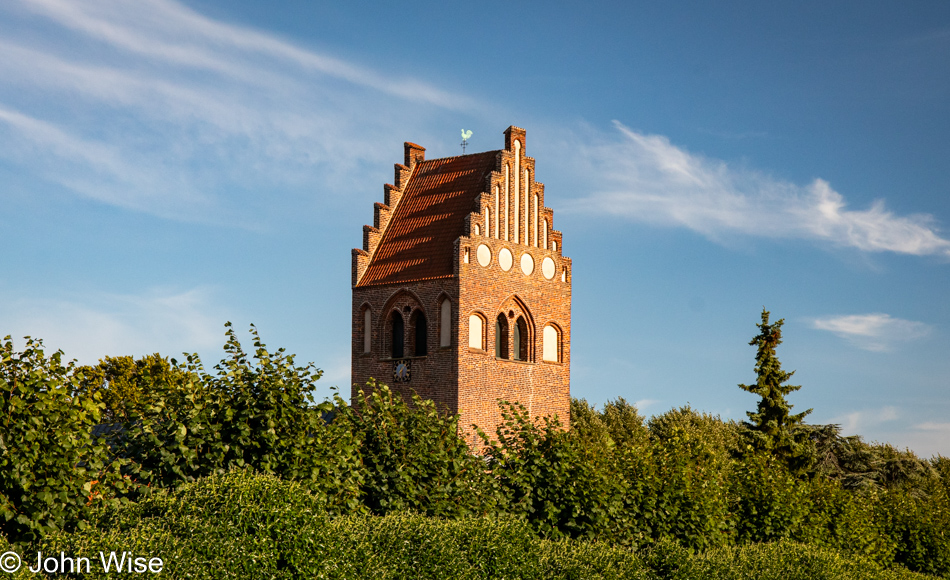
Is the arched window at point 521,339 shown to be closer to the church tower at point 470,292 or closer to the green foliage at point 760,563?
the church tower at point 470,292

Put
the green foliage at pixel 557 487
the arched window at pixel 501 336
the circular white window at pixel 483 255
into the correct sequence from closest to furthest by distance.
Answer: the green foliage at pixel 557 487 → the circular white window at pixel 483 255 → the arched window at pixel 501 336

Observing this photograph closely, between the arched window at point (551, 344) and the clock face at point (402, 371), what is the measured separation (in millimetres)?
5586

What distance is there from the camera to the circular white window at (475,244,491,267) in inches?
1434

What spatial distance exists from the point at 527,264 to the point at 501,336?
321 cm

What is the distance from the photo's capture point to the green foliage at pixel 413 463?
13359mm

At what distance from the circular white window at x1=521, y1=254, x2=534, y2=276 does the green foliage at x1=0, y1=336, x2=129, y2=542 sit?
28495 mm

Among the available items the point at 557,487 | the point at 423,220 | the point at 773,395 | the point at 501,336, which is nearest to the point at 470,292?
the point at 501,336

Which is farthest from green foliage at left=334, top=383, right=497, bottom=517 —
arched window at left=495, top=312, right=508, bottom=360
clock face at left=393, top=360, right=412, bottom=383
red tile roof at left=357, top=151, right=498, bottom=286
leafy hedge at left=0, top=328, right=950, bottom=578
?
arched window at left=495, top=312, right=508, bottom=360

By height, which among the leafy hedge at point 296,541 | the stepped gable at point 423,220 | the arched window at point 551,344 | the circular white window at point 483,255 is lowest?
the leafy hedge at point 296,541

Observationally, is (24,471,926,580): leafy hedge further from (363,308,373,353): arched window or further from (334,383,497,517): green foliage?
(363,308,373,353): arched window

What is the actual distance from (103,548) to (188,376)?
3236 mm

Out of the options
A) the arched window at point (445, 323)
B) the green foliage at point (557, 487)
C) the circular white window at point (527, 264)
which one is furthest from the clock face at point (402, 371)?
the green foliage at point (557, 487)

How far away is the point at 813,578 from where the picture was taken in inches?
771

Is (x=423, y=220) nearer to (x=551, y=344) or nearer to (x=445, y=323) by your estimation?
(x=445, y=323)
